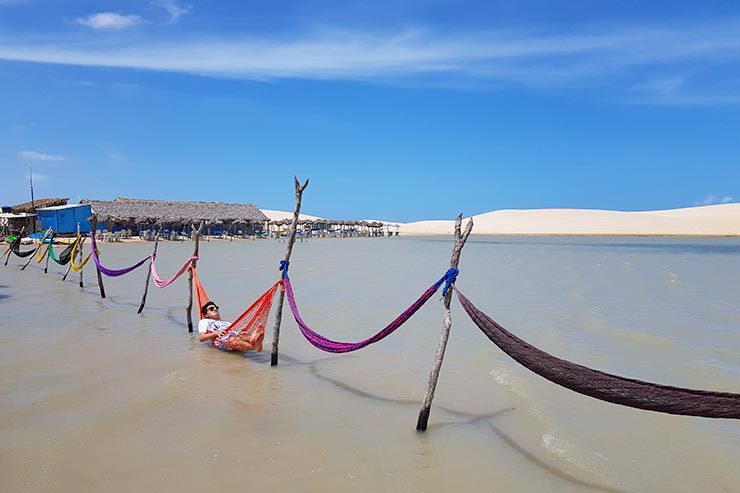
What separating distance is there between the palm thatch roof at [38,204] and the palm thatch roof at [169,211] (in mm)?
3168

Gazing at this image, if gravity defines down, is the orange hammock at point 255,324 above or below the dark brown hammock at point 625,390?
below

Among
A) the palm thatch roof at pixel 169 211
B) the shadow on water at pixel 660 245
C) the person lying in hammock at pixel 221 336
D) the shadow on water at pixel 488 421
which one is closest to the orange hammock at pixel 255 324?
the person lying in hammock at pixel 221 336

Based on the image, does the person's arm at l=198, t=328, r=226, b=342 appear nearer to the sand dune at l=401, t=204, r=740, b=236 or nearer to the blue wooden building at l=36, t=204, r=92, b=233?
the blue wooden building at l=36, t=204, r=92, b=233

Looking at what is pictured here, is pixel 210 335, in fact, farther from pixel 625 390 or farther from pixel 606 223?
pixel 606 223

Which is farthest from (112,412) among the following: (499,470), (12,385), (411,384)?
(499,470)

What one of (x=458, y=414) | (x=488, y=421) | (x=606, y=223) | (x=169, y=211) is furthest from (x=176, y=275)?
(x=606, y=223)

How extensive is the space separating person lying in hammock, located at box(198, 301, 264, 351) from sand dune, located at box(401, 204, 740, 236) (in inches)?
2341

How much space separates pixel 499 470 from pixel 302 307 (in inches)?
261

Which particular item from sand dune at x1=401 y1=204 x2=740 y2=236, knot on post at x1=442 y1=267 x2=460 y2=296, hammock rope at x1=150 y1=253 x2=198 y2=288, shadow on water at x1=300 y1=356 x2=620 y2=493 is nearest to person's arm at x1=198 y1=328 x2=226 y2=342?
shadow on water at x1=300 y1=356 x2=620 y2=493

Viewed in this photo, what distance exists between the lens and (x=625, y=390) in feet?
8.81

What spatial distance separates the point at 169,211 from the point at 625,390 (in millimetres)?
39277

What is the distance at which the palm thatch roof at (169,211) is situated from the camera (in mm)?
34156

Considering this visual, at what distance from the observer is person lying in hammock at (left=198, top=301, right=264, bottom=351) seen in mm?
5863

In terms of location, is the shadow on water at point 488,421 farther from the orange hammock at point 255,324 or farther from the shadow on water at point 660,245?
the shadow on water at point 660,245
